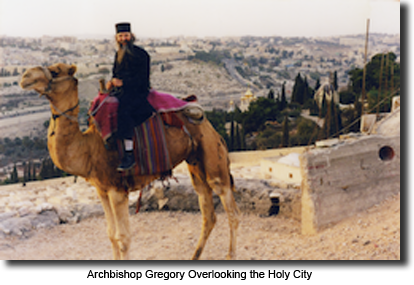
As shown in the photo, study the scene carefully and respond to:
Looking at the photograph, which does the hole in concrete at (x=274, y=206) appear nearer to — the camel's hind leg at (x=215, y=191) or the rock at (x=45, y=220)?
the camel's hind leg at (x=215, y=191)

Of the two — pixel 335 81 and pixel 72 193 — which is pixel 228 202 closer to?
pixel 72 193

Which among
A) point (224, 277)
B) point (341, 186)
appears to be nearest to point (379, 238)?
point (341, 186)

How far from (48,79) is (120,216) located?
5.08ft

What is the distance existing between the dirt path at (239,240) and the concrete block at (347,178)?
172 mm

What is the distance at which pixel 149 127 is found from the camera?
15.4 ft

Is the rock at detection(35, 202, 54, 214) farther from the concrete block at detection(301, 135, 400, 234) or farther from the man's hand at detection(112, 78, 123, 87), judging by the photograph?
the concrete block at detection(301, 135, 400, 234)

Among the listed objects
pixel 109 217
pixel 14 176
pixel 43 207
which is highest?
pixel 109 217

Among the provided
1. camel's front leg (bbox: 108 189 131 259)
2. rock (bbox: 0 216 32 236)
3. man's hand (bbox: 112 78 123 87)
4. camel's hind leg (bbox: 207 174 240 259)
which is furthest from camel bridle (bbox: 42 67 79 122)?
rock (bbox: 0 216 32 236)

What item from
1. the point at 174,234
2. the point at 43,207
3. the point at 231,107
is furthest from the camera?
the point at 231,107

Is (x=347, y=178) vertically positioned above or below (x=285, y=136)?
above

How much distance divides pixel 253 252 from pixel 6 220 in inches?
146

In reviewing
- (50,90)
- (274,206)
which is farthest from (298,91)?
(50,90)

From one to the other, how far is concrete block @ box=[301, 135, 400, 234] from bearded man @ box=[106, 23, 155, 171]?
259cm

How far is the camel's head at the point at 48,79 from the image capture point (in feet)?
13.3
